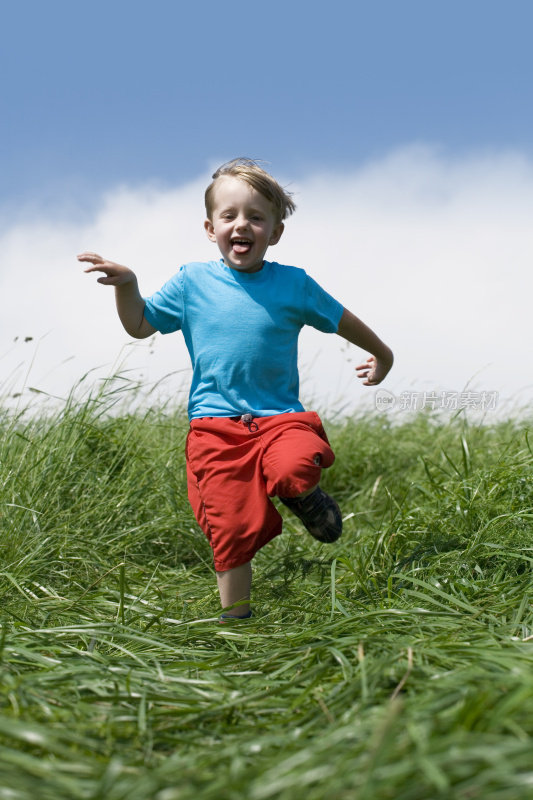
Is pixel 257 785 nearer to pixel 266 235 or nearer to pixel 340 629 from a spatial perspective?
pixel 340 629

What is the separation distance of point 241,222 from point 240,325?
359mm

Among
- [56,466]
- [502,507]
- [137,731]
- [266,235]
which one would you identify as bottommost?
[137,731]

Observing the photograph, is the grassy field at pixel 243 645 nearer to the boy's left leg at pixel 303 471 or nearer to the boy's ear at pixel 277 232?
the boy's left leg at pixel 303 471

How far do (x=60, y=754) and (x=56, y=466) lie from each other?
7.20 ft

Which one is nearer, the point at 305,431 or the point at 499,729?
the point at 499,729

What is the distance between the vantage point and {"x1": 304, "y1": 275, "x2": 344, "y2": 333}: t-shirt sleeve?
111 inches

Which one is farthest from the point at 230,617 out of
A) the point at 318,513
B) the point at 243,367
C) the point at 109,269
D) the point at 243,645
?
the point at 109,269

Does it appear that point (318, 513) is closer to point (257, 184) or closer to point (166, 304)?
point (166, 304)

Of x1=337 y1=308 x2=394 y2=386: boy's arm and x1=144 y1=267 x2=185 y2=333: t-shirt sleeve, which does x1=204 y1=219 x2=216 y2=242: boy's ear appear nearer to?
x1=144 y1=267 x2=185 y2=333: t-shirt sleeve

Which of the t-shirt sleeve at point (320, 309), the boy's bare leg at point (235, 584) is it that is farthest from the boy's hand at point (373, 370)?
the boy's bare leg at point (235, 584)

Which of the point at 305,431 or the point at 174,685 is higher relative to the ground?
the point at 305,431

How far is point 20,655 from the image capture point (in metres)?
1.76

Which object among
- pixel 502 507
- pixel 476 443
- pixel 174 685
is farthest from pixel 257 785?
pixel 476 443

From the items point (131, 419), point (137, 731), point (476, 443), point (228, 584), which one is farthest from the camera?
point (476, 443)
